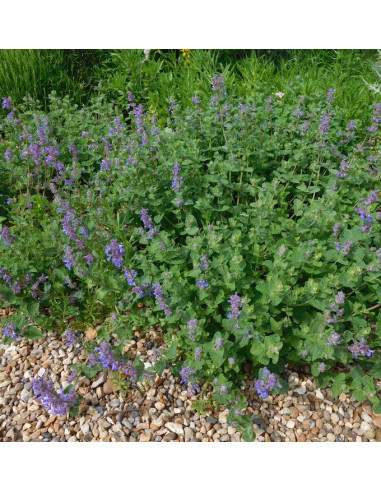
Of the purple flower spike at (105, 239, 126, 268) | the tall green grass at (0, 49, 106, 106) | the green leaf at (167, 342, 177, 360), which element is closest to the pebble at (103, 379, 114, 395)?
the green leaf at (167, 342, 177, 360)

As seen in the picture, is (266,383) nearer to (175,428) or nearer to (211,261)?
(175,428)

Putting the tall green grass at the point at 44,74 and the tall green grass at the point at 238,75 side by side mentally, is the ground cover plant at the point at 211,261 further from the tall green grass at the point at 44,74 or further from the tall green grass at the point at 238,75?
the tall green grass at the point at 44,74

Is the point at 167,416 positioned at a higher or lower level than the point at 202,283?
lower

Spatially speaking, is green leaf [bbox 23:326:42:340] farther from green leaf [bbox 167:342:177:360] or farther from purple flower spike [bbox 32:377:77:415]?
green leaf [bbox 167:342:177:360]

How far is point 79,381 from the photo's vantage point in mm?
2557

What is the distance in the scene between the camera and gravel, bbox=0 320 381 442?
2295mm

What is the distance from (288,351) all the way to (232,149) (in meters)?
1.39

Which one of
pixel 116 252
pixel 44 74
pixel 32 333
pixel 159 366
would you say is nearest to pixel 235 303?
pixel 159 366

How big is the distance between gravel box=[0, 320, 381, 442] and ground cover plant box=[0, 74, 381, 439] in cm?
12

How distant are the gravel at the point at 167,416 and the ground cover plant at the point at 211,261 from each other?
12 cm

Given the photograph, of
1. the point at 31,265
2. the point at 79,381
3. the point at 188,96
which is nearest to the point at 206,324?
the point at 79,381

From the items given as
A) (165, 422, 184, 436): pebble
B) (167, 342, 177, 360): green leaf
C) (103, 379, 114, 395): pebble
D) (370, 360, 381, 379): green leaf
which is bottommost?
(165, 422, 184, 436): pebble

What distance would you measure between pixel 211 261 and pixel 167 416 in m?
0.86

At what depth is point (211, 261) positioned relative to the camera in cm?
244
